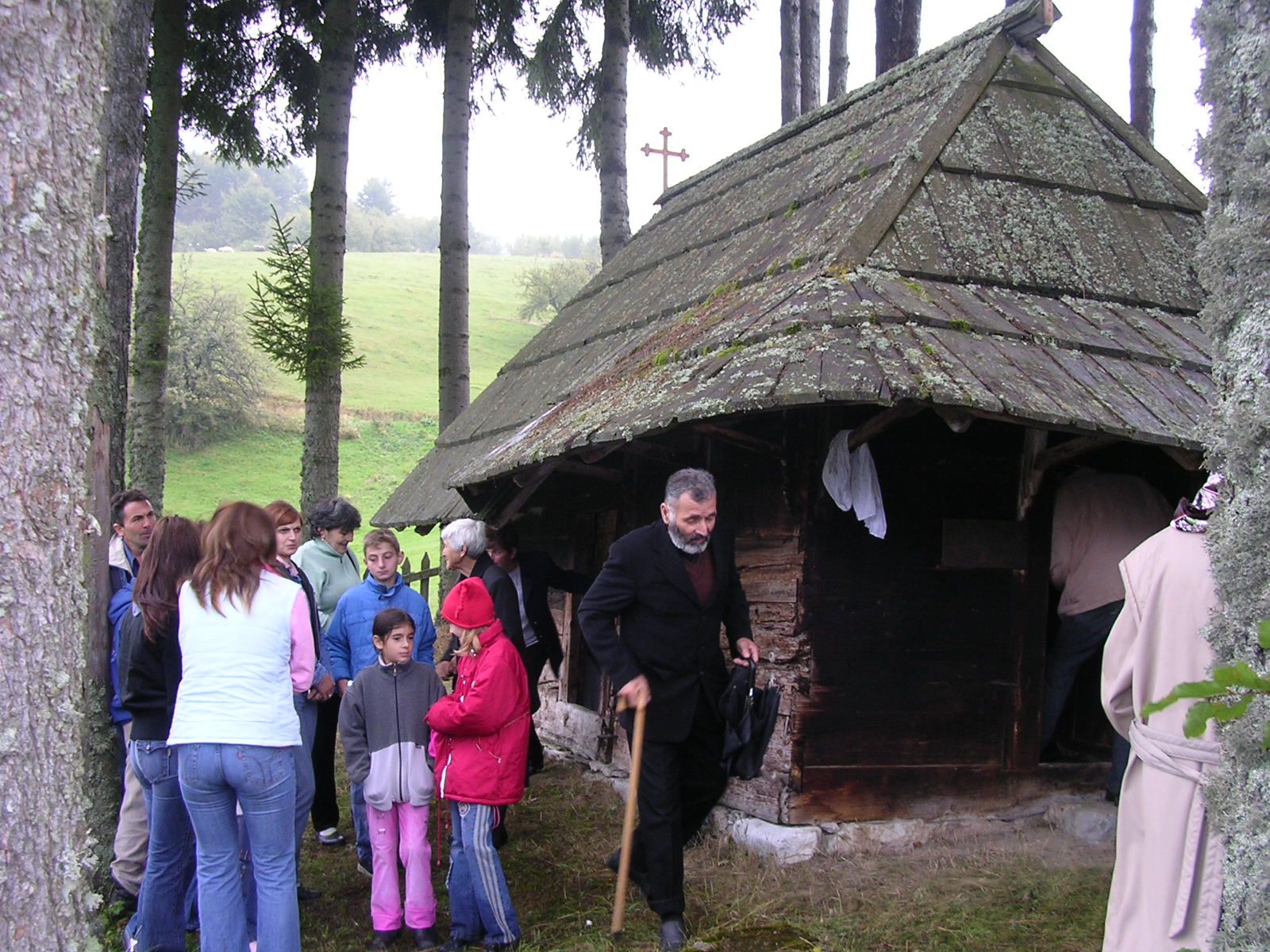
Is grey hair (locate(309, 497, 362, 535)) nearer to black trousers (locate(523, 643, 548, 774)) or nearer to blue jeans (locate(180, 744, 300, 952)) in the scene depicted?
black trousers (locate(523, 643, 548, 774))

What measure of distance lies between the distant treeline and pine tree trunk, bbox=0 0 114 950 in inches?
→ 2836

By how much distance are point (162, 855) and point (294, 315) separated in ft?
23.1

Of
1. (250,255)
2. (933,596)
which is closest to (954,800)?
(933,596)

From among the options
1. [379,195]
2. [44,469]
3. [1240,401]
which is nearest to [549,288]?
[44,469]

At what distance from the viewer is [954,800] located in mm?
6117

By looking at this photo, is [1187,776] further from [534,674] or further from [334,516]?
[334,516]

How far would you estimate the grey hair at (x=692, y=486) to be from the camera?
4.91m

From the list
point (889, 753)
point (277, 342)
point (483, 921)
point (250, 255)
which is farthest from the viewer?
point (250, 255)

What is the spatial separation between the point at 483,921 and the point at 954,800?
265 centimetres

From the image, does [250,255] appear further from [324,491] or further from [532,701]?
[532,701]

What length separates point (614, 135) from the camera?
1408 cm

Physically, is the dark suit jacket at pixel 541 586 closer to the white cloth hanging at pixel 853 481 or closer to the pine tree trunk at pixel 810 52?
the white cloth hanging at pixel 853 481

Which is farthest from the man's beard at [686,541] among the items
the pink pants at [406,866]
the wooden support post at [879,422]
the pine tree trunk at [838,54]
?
the pine tree trunk at [838,54]

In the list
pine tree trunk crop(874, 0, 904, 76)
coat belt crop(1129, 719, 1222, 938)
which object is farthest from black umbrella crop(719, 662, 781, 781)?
pine tree trunk crop(874, 0, 904, 76)
